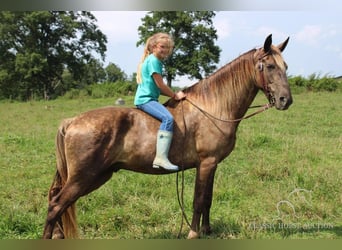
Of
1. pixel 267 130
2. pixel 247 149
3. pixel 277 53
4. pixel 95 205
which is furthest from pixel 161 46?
pixel 267 130

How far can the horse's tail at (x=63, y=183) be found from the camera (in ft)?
12.6

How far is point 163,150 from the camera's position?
3744 millimetres

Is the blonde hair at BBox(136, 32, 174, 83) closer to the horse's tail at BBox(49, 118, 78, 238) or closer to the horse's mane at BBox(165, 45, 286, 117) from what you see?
the horse's mane at BBox(165, 45, 286, 117)

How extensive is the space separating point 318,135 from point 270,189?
4356 mm

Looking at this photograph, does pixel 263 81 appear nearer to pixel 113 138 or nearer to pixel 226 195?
pixel 113 138

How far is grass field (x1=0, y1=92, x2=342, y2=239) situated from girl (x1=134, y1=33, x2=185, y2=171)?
117 cm

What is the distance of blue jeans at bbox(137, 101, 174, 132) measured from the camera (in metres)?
3.77

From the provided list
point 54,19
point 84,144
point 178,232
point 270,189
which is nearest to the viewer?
point 84,144

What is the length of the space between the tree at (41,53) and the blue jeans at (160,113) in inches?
554

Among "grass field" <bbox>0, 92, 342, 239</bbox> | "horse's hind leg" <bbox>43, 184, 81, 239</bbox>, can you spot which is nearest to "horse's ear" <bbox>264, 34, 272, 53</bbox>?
"grass field" <bbox>0, 92, 342, 239</bbox>

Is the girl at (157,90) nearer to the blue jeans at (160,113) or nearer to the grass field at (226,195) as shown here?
the blue jeans at (160,113)

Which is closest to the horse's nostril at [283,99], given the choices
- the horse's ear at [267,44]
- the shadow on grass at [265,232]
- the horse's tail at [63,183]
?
the horse's ear at [267,44]

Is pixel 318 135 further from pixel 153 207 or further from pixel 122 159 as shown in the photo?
pixel 122 159

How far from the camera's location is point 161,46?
3787 mm
